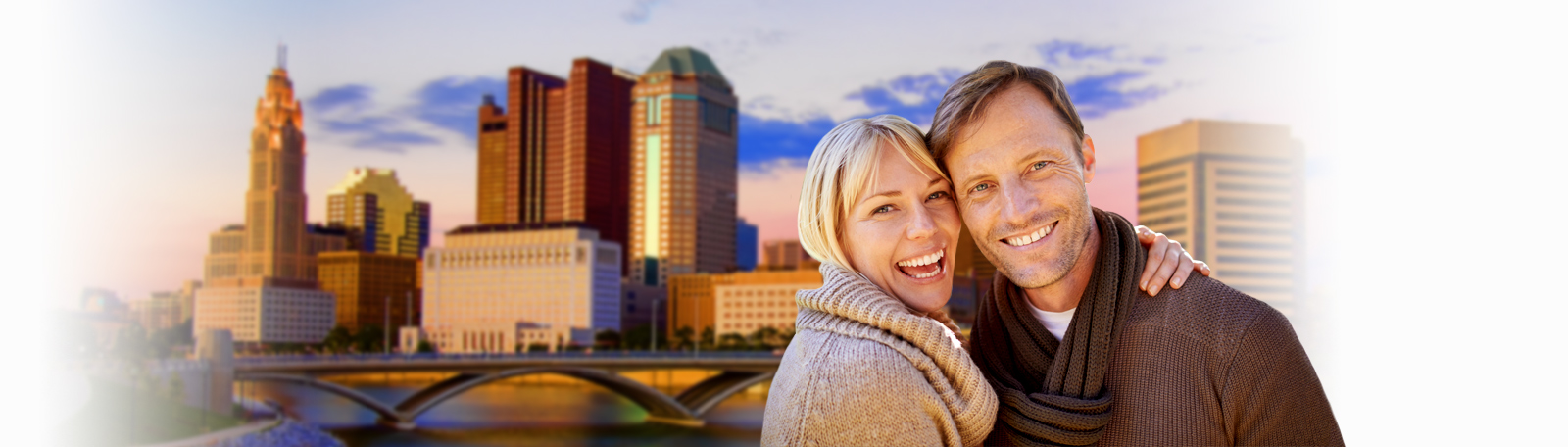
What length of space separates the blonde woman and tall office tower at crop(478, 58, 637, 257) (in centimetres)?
11415

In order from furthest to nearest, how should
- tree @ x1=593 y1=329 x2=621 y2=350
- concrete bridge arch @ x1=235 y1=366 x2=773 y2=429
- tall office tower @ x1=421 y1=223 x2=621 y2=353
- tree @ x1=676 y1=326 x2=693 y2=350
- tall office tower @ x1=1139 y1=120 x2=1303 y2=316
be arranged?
tall office tower @ x1=421 y1=223 x2=621 y2=353 → tree @ x1=593 y1=329 x2=621 y2=350 → tree @ x1=676 y1=326 x2=693 y2=350 → tall office tower @ x1=1139 y1=120 x2=1303 y2=316 → concrete bridge arch @ x1=235 y1=366 x2=773 y2=429

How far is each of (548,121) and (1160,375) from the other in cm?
12418

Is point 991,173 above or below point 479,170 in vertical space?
below

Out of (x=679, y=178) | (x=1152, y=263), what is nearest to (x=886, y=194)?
(x=1152, y=263)

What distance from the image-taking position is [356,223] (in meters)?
133

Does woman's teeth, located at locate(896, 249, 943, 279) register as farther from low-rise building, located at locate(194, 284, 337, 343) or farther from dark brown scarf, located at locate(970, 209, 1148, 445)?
low-rise building, located at locate(194, 284, 337, 343)

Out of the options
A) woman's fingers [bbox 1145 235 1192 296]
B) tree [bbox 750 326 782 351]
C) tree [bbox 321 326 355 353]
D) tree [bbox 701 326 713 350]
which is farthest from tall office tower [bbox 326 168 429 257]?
woman's fingers [bbox 1145 235 1192 296]

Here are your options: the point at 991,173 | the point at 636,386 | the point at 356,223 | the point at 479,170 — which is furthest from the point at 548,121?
the point at 991,173

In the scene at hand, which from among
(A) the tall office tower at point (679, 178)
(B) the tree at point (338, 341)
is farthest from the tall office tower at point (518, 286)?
(A) the tall office tower at point (679, 178)

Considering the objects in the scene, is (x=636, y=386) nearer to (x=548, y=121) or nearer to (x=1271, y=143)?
(x=1271, y=143)

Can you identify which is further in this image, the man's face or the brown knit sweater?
the man's face

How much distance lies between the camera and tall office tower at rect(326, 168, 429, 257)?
448 ft

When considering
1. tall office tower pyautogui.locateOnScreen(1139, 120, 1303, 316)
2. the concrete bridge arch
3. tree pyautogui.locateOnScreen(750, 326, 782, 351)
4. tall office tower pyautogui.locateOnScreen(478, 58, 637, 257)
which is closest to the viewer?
the concrete bridge arch

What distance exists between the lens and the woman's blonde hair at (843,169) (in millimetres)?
2203
